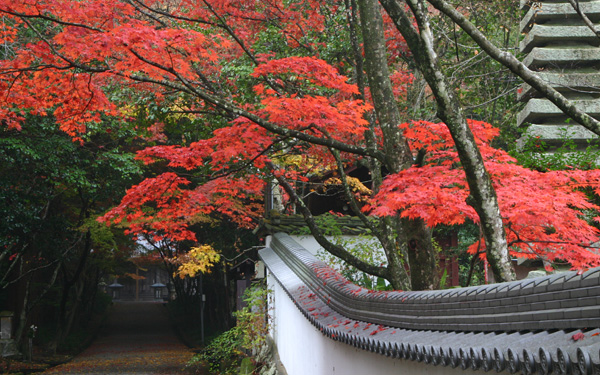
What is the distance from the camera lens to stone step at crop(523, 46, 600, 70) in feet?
40.4

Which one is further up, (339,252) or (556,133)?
(556,133)

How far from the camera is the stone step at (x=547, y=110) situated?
1199cm

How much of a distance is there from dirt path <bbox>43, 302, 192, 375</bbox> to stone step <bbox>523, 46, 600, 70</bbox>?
586 inches

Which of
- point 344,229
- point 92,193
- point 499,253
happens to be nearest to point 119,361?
point 92,193

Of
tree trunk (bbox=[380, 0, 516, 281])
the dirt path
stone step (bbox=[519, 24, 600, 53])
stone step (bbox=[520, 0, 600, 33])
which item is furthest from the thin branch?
the dirt path

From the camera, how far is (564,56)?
1232 cm

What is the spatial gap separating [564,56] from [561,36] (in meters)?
0.45

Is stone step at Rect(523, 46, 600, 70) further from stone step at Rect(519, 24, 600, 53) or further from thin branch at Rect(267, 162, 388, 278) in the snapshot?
thin branch at Rect(267, 162, 388, 278)

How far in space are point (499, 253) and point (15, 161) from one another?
1311cm

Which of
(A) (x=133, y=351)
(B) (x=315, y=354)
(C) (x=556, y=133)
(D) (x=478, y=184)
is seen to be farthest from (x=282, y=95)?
(A) (x=133, y=351)

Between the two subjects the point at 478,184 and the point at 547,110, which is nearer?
the point at 478,184

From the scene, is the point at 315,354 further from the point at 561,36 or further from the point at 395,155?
the point at 561,36

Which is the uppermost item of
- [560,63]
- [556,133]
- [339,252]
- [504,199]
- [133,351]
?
[560,63]

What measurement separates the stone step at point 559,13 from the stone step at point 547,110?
5.97ft
